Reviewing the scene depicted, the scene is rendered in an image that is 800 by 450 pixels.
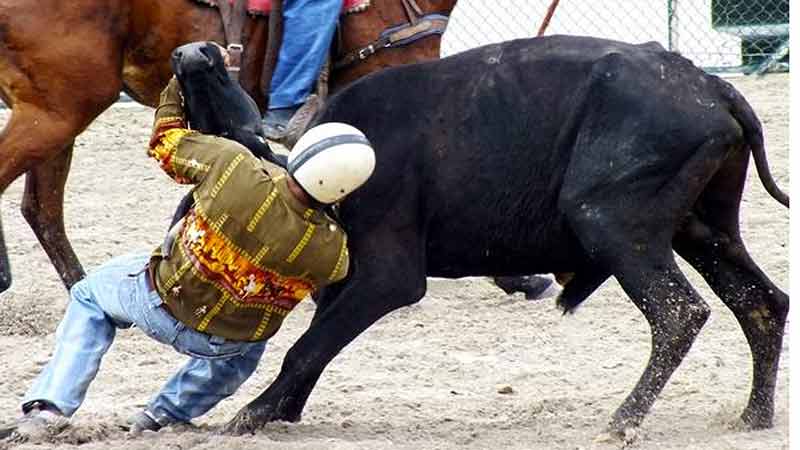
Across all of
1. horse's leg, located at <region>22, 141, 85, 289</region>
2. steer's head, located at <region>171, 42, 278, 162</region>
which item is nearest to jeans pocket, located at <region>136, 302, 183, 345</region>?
steer's head, located at <region>171, 42, 278, 162</region>

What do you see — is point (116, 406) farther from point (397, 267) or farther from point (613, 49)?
point (613, 49)

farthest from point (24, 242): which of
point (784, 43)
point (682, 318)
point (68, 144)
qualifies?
point (784, 43)

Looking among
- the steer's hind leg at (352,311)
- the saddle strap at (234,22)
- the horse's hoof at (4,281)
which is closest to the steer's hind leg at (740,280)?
the steer's hind leg at (352,311)

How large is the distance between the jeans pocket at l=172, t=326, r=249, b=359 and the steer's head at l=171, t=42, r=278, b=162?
558 millimetres

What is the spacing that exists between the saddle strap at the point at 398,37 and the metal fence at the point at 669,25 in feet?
14.5

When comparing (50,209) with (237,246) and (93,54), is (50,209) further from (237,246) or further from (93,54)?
(237,246)

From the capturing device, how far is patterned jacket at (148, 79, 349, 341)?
14.8ft

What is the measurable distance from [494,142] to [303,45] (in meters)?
1.79

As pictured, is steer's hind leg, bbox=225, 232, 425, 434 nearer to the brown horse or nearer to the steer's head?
the steer's head

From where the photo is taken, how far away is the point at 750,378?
581 centimetres

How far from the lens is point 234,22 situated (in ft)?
21.7

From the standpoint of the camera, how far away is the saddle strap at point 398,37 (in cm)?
668

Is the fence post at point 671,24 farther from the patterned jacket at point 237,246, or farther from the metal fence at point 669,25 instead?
the patterned jacket at point 237,246

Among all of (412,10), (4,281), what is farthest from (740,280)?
(4,281)
